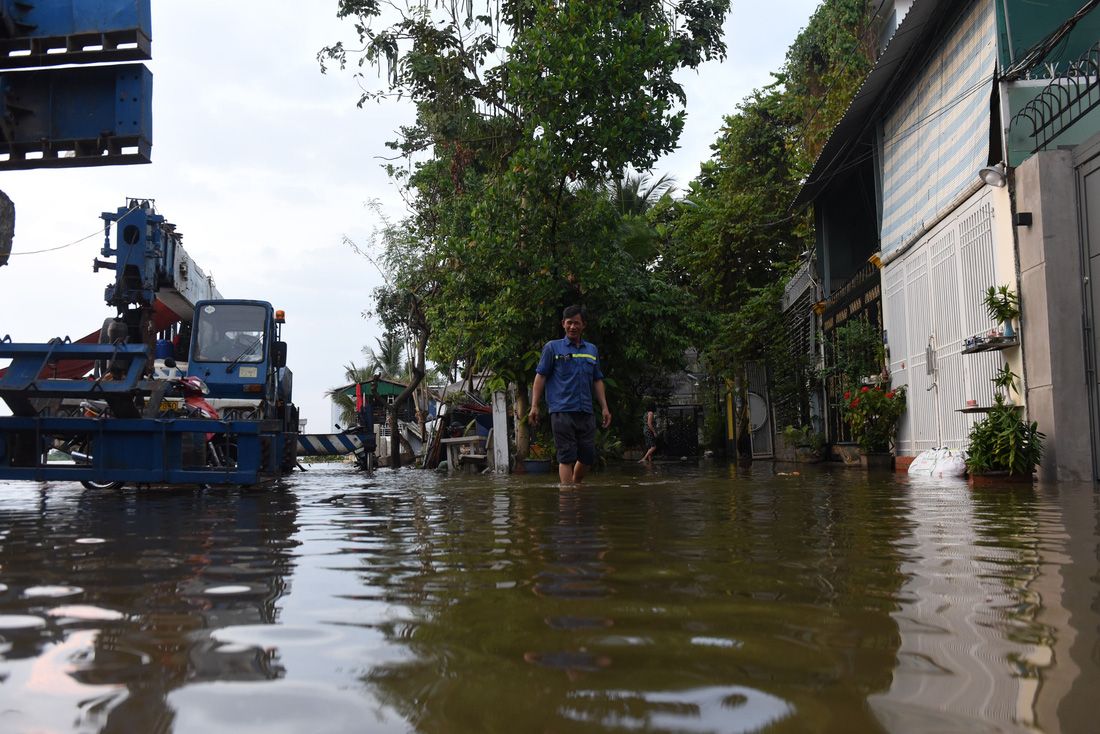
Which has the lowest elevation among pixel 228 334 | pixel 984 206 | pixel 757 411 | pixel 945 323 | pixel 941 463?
pixel 941 463

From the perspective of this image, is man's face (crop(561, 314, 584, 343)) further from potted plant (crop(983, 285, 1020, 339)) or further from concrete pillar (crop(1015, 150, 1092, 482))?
concrete pillar (crop(1015, 150, 1092, 482))

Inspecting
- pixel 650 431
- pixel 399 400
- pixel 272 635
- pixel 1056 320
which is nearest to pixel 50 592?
pixel 272 635

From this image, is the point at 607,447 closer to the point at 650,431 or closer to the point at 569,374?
the point at 650,431

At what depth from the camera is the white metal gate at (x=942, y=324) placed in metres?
9.59

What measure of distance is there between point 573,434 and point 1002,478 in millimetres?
4021

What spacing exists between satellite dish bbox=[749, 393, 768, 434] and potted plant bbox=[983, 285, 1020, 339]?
13.1 meters

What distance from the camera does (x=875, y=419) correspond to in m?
12.9

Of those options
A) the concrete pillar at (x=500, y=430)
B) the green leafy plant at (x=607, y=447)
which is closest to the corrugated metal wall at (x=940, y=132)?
the green leafy plant at (x=607, y=447)

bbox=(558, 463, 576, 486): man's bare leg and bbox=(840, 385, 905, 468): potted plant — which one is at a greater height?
bbox=(840, 385, 905, 468): potted plant

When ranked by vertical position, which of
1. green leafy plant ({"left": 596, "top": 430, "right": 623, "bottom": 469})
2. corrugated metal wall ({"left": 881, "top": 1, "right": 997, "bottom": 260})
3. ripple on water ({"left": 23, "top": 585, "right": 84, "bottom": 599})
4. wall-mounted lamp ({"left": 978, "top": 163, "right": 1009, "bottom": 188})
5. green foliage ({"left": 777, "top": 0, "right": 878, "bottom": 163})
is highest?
green foliage ({"left": 777, "top": 0, "right": 878, "bottom": 163})

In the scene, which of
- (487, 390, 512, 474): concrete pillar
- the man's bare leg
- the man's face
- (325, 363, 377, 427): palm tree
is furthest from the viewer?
(325, 363, 377, 427): palm tree

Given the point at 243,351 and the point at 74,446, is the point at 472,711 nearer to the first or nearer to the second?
the point at 74,446

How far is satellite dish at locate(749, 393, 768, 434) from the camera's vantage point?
70.9 feet

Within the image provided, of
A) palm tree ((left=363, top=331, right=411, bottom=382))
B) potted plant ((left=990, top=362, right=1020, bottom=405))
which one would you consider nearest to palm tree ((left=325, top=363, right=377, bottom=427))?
palm tree ((left=363, top=331, right=411, bottom=382))
